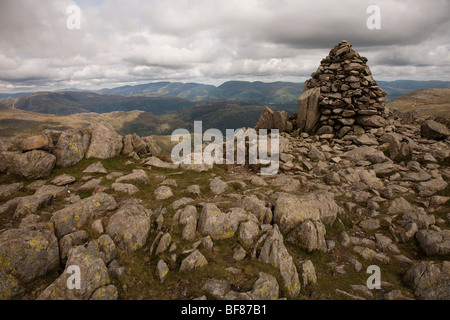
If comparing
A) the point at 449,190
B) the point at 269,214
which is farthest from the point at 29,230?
the point at 449,190

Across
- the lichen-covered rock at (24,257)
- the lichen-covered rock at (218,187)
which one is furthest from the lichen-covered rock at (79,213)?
the lichen-covered rock at (218,187)

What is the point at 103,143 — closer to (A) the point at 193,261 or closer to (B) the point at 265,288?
(A) the point at 193,261

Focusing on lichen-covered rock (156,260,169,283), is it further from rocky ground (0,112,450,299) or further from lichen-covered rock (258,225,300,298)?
lichen-covered rock (258,225,300,298)

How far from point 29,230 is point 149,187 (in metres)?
7.70

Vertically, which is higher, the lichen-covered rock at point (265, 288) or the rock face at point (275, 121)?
the rock face at point (275, 121)

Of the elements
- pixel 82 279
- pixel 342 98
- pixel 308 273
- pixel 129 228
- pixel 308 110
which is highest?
pixel 342 98

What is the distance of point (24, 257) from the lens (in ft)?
29.0

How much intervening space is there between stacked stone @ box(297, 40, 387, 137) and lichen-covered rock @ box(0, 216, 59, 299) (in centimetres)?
3214

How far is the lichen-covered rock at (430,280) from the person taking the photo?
9.16 m

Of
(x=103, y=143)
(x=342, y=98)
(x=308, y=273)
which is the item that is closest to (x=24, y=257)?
(x=308, y=273)

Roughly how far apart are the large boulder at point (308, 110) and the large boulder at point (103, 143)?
82.6 ft

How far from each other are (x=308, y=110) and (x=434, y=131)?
49.5ft

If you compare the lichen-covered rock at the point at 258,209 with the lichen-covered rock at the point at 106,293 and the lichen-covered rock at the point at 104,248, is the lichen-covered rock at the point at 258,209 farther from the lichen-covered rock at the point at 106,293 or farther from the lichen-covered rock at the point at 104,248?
the lichen-covered rock at the point at 106,293
